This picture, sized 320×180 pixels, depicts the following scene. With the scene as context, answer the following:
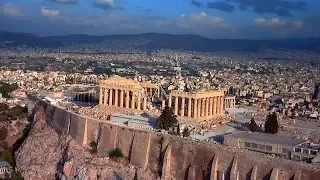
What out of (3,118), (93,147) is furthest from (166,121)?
(3,118)

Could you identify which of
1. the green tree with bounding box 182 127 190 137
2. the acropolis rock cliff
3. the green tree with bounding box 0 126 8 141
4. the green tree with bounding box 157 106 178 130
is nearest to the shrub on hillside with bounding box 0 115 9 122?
the green tree with bounding box 0 126 8 141

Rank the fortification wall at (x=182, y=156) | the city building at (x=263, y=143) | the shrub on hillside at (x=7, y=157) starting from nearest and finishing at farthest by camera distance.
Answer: the fortification wall at (x=182, y=156) → the city building at (x=263, y=143) → the shrub on hillside at (x=7, y=157)

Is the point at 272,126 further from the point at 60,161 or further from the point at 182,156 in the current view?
the point at 60,161

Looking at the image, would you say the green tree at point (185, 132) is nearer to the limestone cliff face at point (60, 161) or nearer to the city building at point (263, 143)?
the city building at point (263, 143)

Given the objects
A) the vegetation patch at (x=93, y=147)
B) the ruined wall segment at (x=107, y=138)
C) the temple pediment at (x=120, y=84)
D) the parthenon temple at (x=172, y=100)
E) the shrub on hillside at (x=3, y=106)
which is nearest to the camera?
the ruined wall segment at (x=107, y=138)

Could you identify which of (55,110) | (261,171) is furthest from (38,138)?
(261,171)

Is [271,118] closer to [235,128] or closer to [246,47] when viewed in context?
[235,128]

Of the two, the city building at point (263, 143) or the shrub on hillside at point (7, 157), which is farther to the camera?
the shrub on hillside at point (7, 157)

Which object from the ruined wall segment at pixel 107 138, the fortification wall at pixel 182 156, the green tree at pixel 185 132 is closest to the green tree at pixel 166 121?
the green tree at pixel 185 132
